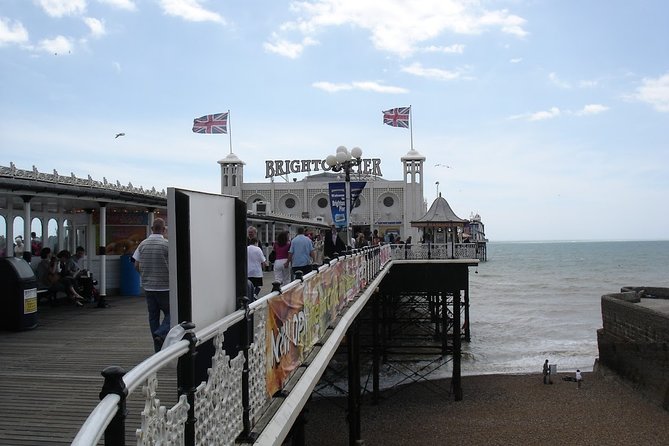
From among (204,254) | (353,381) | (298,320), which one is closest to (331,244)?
(353,381)

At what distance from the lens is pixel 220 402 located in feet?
11.4

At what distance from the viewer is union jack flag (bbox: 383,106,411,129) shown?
3362cm

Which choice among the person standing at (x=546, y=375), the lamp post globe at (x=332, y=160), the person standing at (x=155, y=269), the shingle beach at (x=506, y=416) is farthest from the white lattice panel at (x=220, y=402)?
the person standing at (x=546, y=375)

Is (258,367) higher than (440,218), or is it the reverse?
(440,218)

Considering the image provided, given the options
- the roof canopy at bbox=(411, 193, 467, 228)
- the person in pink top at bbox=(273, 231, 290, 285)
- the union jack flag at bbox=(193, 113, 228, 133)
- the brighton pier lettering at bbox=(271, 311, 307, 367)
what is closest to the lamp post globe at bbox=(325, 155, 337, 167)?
the person in pink top at bbox=(273, 231, 290, 285)

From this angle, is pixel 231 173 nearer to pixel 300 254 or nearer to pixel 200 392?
pixel 300 254

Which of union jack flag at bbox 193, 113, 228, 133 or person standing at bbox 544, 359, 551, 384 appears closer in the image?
person standing at bbox 544, 359, 551, 384

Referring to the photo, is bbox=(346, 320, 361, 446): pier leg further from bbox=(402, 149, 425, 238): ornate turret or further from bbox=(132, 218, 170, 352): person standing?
bbox=(402, 149, 425, 238): ornate turret

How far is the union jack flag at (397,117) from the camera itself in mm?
33625

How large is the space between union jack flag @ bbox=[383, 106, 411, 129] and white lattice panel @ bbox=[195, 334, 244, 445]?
3070 cm

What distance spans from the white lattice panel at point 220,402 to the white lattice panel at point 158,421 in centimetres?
Result: 27

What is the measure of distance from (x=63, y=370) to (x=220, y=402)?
3348 mm

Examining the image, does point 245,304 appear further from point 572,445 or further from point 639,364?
point 639,364

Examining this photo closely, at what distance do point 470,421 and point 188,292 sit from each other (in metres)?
14.8
